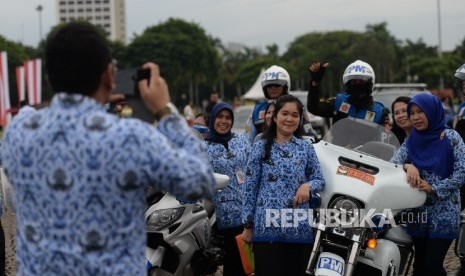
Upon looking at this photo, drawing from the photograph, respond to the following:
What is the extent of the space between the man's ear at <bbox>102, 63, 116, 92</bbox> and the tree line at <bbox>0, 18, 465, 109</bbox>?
69007mm

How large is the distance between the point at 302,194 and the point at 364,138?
73 cm

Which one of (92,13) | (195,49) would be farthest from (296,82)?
(92,13)

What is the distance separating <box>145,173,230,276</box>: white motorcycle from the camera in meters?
6.09

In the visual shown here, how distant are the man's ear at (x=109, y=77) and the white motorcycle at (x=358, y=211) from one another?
2.37 meters

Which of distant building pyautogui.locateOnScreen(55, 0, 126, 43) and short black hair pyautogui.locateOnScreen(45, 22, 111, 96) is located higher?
distant building pyautogui.locateOnScreen(55, 0, 126, 43)

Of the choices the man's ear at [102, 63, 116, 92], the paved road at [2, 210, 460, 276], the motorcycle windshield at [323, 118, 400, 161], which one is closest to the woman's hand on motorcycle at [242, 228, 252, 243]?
the motorcycle windshield at [323, 118, 400, 161]

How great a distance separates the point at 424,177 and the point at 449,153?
0.77 ft

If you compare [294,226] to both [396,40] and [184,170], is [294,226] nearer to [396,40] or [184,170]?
[184,170]

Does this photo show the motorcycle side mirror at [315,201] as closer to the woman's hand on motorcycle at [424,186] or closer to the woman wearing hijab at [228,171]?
the woman's hand on motorcycle at [424,186]

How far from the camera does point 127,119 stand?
8.36 feet

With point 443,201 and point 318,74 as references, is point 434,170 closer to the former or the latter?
point 443,201

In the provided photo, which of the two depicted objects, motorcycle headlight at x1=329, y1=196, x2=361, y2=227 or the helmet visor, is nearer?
motorcycle headlight at x1=329, y1=196, x2=361, y2=227

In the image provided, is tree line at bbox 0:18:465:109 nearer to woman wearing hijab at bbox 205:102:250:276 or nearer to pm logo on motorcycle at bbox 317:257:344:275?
woman wearing hijab at bbox 205:102:250:276

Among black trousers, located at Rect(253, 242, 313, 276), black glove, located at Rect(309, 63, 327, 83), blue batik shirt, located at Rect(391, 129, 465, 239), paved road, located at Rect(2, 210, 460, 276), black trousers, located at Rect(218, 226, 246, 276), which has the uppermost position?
black glove, located at Rect(309, 63, 327, 83)
